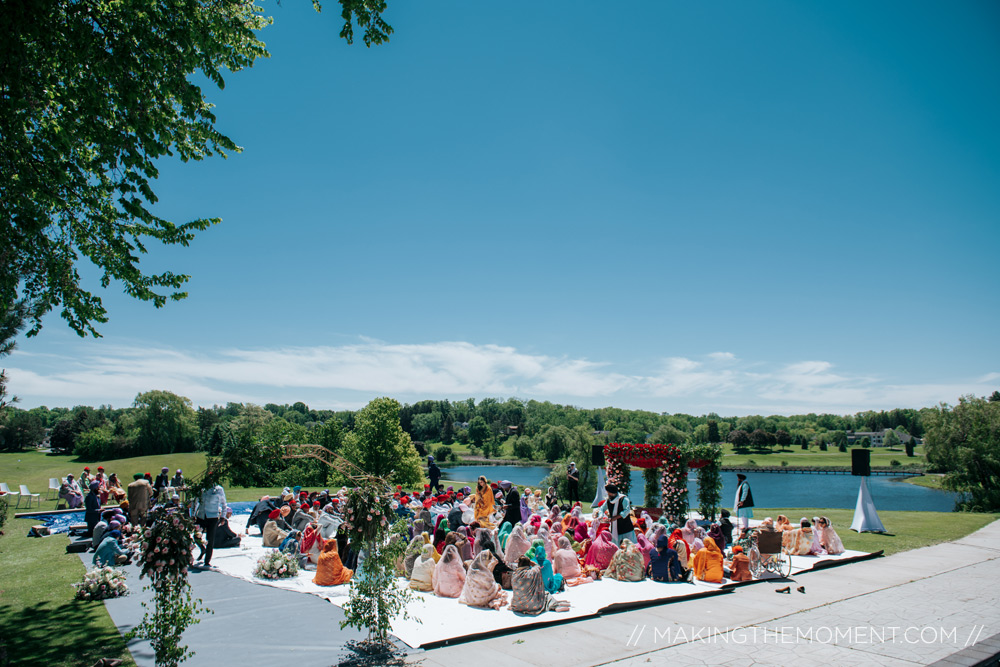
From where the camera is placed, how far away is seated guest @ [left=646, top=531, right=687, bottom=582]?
37.5 feet

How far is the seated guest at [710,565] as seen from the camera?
11.5m

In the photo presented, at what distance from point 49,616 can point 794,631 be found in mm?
11538

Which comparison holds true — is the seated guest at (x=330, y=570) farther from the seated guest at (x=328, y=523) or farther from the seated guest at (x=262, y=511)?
the seated guest at (x=262, y=511)

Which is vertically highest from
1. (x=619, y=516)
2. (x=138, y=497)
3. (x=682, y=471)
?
(x=682, y=471)

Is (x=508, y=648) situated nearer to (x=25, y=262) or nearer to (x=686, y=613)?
(x=686, y=613)

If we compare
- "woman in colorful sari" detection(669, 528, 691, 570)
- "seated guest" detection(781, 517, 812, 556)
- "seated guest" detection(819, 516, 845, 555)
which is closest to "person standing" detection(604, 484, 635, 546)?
"woman in colorful sari" detection(669, 528, 691, 570)

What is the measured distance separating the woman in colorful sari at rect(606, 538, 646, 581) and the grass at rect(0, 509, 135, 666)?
8749 millimetres

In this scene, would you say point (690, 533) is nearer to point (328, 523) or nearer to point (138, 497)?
point (328, 523)

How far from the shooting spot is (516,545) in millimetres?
12344

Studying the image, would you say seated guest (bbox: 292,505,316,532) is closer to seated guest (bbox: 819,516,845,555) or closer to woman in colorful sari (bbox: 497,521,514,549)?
woman in colorful sari (bbox: 497,521,514,549)

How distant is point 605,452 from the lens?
66.5 feet

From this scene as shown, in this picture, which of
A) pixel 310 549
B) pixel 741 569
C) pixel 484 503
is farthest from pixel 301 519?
pixel 741 569

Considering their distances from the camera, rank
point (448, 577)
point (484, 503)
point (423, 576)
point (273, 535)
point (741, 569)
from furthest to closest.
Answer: point (484, 503) < point (273, 535) < point (741, 569) < point (423, 576) < point (448, 577)

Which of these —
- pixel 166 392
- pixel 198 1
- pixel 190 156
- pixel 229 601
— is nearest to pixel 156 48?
pixel 198 1
